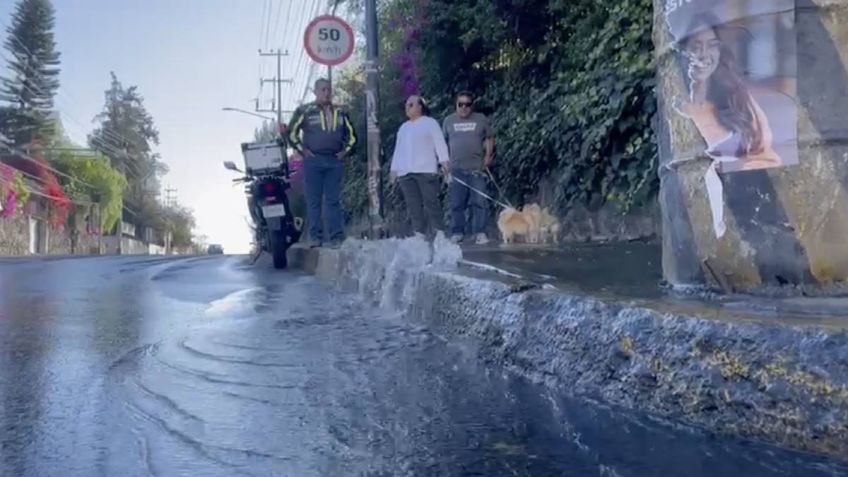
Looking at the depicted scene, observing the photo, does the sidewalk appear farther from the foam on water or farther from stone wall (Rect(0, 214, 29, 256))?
stone wall (Rect(0, 214, 29, 256))

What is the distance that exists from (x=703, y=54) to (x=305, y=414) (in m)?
1.66

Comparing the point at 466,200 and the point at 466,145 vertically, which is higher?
the point at 466,145

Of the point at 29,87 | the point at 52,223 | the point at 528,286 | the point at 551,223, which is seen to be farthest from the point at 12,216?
the point at 528,286

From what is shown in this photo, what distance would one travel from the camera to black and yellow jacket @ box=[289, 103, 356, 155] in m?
10.1

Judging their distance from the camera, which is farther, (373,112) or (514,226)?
(373,112)

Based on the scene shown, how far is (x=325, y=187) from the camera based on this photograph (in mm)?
10461

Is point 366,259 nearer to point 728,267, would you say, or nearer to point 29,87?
point 728,267

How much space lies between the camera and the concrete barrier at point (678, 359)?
2221 millimetres

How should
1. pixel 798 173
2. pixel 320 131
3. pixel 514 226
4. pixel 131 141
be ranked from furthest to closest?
pixel 131 141
pixel 320 131
pixel 514 226
pixel 798 173

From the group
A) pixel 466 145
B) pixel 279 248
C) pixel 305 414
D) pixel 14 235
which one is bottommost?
pixel 305 414

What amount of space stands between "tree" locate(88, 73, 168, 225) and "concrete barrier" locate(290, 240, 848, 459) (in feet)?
296

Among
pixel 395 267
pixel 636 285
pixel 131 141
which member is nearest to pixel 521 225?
pixel 395 267

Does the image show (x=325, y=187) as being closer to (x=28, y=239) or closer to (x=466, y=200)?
(x=466, y=200)

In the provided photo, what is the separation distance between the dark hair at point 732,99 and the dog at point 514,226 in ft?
19.9
